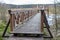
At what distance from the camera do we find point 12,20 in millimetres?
4902

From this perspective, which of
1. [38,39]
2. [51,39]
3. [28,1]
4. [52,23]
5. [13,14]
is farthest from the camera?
[28,1]

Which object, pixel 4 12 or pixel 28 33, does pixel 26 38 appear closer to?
pixel 28 33

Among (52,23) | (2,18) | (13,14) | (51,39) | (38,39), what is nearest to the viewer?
(38,39)

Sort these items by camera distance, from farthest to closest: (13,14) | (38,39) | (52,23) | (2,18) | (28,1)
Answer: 1. (28,1)
2. (52,23)
3. (2,18)
4. (13,14)
5. (38,39)

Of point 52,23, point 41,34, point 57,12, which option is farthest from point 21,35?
point 52,23

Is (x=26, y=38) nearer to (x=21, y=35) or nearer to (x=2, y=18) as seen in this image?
(x=21, y=35)

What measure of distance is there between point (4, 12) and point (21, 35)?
8.13 feet

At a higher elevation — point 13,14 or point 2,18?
point 13,14

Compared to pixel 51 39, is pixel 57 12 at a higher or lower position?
higher

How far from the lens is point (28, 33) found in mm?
4793

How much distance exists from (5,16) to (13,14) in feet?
7.52

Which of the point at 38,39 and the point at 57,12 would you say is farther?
the point at 57,12

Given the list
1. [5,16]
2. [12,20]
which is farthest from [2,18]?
[12,20]

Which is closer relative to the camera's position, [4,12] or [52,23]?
[4,12]
